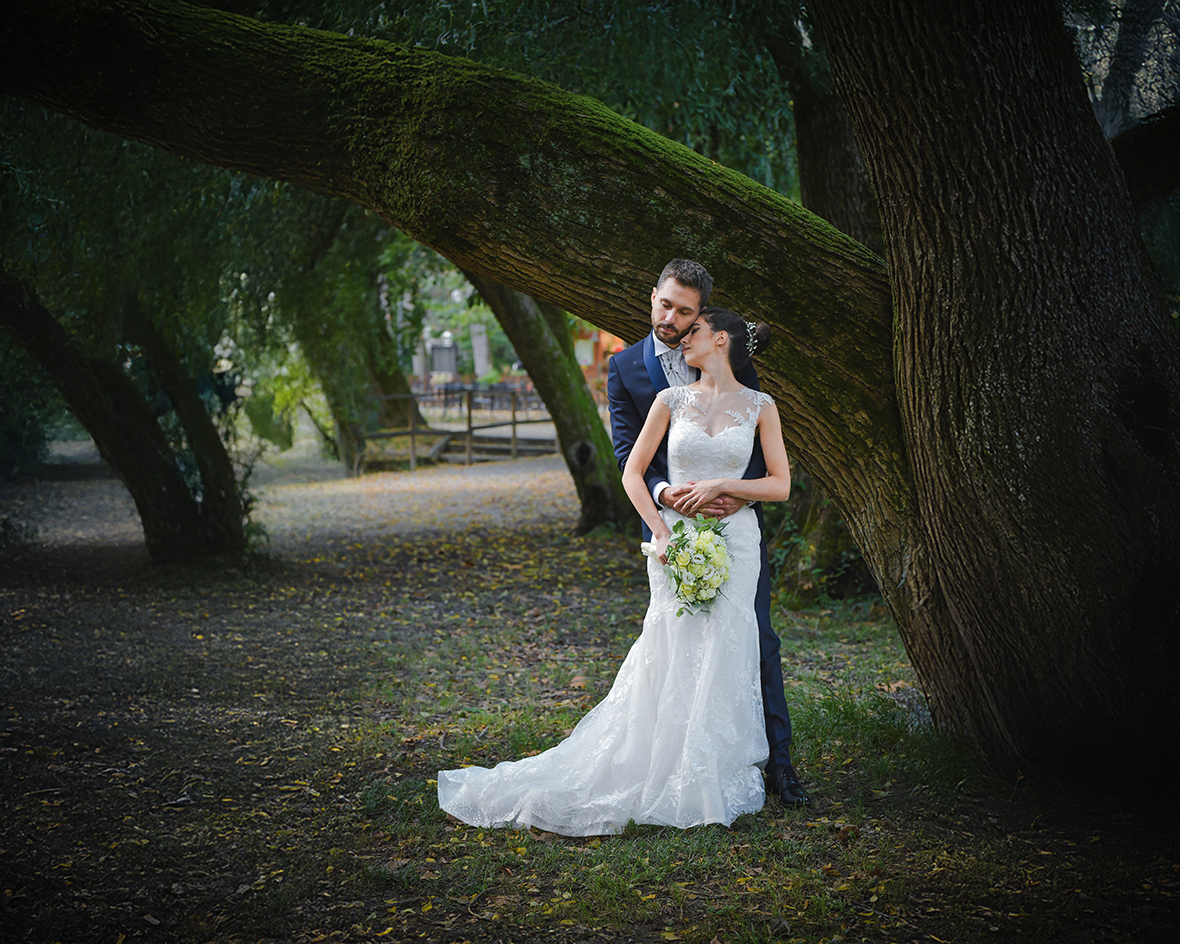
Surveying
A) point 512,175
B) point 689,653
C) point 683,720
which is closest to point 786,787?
point 683,720

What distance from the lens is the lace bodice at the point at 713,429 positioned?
3.93 metres

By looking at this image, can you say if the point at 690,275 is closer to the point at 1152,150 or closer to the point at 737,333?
the point at 737,333

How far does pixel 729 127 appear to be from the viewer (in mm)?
8664

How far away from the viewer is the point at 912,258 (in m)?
3.82

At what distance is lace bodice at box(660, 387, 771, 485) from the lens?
3.93 meters

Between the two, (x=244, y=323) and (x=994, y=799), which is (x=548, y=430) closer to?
(x=244, y=323)

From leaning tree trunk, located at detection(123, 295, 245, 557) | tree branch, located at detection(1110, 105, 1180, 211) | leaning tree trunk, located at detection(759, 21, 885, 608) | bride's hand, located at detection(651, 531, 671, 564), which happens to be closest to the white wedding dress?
bride's hand, located at detection(651, 531, 671, 564)

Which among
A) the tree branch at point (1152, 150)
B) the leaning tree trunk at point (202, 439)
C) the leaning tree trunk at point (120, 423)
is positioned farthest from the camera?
the leaning tree trunk at point (202, 439)

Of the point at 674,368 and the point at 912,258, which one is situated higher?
the point at 912,258

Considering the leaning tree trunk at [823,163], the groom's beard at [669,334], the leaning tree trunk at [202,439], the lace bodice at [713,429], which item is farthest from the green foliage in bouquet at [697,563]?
the leaning tree trunk at [202,439]

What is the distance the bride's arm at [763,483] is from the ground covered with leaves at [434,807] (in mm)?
1277

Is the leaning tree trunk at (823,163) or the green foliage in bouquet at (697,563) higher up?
the leaning tree trunk at (823,163)

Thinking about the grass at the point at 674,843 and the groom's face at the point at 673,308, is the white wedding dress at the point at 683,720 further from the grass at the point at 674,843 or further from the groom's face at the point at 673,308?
the groom's face at the point at 673,308

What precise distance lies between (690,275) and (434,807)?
244 centimetres
